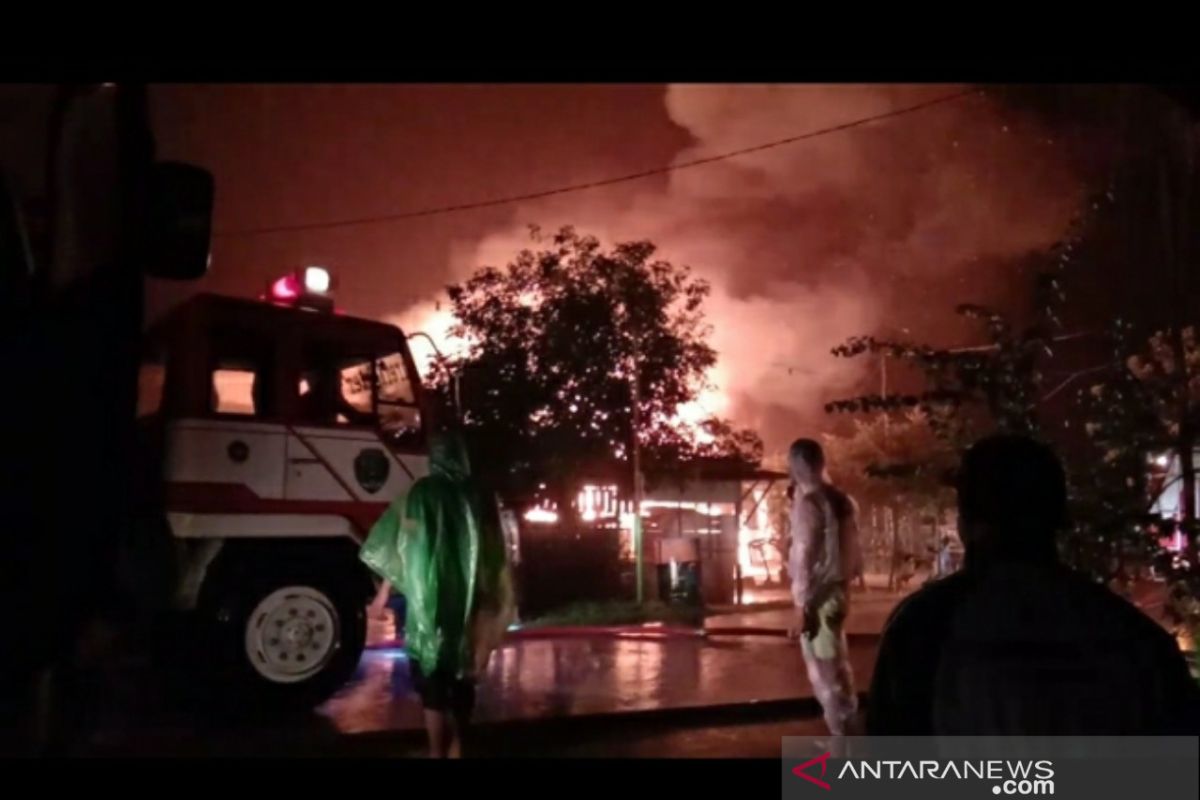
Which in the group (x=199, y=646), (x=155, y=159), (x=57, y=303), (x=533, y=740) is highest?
(x=155, y=159)

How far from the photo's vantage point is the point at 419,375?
25.0 ft

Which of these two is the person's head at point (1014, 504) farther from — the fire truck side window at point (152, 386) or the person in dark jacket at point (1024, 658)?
the fire truck side window at point (152, 386)

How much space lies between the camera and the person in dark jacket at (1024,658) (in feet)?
6.48

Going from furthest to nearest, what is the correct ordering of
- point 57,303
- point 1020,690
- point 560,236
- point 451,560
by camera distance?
1. point 560,236
2. point 451,560
3. point 57,303
4. point 1020,690

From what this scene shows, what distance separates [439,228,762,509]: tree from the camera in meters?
14.1

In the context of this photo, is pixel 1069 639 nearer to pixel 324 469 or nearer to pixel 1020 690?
pixel 1020 690

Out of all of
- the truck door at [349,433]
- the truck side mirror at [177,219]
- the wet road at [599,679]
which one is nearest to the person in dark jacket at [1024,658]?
the truck side mirror at [177,219]

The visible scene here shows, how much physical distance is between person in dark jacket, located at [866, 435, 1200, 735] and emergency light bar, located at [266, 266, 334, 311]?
18.9 feet

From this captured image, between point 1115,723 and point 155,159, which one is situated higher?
point 155,159

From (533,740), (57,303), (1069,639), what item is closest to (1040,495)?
(1069,639)

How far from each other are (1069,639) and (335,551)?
5.70 m

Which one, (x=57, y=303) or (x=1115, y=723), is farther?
(x=57, y=303)

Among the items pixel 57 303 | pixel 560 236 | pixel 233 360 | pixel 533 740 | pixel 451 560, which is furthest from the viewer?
pixel 560 236

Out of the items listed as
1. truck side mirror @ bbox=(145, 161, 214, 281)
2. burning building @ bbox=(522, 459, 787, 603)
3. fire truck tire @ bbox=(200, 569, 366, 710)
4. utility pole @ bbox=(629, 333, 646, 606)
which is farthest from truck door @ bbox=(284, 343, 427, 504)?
burning building @ bbox=(522, 459, 787, 603)
